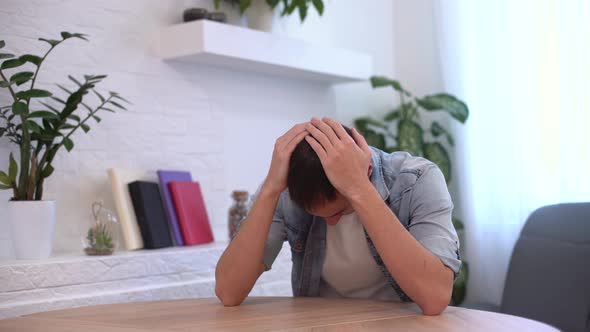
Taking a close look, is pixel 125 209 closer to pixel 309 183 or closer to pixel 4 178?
pixel 4 178

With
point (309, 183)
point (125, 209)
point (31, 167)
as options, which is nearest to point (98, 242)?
point (125, 209)

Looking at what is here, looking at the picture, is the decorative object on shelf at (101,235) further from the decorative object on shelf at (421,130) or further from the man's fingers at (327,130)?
the decorative object on shelf at (421,130)

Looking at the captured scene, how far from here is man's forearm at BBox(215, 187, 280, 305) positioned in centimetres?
179

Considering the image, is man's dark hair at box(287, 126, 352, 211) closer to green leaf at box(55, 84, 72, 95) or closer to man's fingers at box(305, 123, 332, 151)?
man's fingers at box(305, 123, 332, 151)

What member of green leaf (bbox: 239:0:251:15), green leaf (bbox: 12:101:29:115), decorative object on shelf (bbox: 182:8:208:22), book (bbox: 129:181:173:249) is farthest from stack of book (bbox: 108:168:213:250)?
green leaf (bbox: 239:0:251:15)

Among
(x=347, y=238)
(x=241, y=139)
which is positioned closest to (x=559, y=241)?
(x=347, y=238)

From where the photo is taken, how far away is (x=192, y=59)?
3.12 m

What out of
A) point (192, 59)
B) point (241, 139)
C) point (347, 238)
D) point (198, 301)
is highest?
point (192, 59)

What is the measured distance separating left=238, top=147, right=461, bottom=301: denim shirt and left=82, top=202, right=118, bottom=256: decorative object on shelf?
0.91 meters

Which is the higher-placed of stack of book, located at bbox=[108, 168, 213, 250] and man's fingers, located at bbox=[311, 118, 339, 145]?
man's fingers, located at bbox=[311, 118, 339, 145]

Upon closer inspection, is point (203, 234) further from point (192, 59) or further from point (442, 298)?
point (442, 298)

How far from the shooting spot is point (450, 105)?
3.82 metres

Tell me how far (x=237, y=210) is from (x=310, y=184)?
4.91 ft

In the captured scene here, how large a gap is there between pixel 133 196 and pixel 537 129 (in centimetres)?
198
